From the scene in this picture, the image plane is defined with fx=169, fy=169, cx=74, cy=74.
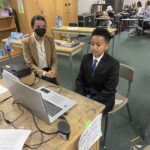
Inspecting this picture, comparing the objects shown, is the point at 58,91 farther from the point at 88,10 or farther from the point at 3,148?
the point at 88,10

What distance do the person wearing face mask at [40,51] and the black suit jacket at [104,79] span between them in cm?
57

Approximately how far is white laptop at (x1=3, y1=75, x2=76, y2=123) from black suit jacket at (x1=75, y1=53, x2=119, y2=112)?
46cm

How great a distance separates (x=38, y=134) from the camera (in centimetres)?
94

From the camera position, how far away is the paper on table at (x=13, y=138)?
834 mm

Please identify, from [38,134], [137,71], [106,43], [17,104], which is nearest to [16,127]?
[38,134]

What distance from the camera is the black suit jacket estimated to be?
1512 millimetres

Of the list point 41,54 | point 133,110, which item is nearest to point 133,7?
point 133,110

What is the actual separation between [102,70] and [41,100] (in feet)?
2.71

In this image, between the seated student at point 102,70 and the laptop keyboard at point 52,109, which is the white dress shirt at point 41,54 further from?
the laptop keyboard at point 52,109

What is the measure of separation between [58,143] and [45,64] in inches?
58.3

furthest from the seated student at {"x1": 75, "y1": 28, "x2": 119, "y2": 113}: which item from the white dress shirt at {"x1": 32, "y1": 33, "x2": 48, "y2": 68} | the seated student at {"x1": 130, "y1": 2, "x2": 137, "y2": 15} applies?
the seated student at {"x1": 130, "y1": 2, "x2": 137, "y2": 15}

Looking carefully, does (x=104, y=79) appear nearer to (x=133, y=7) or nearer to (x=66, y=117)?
(x=66, y=117)

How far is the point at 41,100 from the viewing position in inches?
33.1

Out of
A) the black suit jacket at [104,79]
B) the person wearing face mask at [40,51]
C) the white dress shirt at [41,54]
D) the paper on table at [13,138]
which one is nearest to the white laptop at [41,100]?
the paper on table at [13,138]
